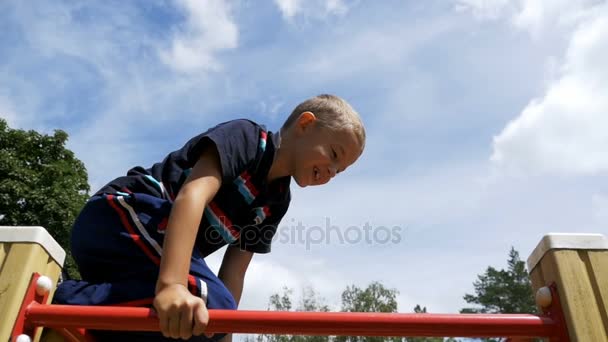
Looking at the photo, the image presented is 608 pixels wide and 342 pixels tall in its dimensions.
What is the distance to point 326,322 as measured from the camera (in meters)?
1.05

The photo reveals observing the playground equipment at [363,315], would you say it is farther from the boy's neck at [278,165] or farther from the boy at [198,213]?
the boy's neck at [278,165]

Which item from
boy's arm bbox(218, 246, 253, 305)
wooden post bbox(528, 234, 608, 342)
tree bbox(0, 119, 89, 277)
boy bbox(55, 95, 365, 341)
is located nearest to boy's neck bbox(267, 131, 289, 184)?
boy bbox(55, 95, 365, 341)

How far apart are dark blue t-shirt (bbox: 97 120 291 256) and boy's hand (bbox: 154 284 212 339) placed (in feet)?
1.38

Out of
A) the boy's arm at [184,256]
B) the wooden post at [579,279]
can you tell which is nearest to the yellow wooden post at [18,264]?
the boy's arm at [184,256]

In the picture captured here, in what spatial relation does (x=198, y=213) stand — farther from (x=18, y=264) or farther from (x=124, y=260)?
(x=18, y=264)

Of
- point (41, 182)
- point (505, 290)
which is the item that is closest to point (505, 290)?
point (505, 290)

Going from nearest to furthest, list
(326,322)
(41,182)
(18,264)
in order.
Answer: (326,322)
(18,264)
(41,182)

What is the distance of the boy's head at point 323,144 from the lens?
1.73m

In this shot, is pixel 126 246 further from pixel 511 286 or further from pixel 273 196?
pixel 511 286

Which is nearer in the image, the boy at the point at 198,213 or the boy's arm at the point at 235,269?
the boy at the point at 198,213

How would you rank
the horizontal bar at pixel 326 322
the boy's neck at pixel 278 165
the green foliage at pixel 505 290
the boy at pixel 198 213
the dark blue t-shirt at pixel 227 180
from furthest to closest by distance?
the green foliage at pixel 505 290, the boy's neck at pixel 278 165, the dark blue t-shirt at pixel 227 180, the boy at pixel 198 213, the horizontal bar at pixel 326 322

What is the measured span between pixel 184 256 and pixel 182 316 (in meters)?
0.15

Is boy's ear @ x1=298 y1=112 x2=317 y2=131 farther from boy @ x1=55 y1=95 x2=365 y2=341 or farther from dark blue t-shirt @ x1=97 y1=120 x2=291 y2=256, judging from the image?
dark blue t-shirt @ x1=97 y1=120 x2=291 y2=256

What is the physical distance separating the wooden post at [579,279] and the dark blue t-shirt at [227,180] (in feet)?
2.72
